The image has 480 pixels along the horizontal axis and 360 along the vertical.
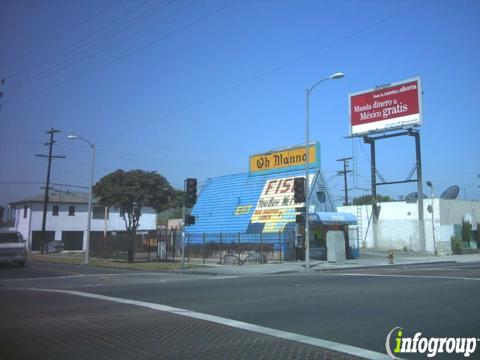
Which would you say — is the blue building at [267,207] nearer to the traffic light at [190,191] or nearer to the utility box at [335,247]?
the utility box at [335,247]

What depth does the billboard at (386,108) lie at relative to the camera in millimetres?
45094

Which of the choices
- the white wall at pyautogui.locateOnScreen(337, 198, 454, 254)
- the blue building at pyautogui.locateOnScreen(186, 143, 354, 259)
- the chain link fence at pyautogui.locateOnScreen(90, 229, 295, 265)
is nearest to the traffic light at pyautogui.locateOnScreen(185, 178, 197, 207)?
the chain link fence at pyautogui.locateOnScreen(90, 229, 295, 265)

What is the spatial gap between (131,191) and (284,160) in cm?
1320

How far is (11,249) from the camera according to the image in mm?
31750

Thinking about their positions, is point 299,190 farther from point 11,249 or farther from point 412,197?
point 412,197

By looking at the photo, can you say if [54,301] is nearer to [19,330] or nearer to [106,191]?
[19,330]

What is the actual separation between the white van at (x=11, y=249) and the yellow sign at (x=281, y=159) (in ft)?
65.3

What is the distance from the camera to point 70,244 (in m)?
67.5

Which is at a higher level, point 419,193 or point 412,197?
point 412,197

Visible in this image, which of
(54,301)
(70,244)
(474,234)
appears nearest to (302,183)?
(54,301)

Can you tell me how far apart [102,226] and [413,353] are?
66.5 metres

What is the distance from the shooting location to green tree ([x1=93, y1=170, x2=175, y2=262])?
114ft

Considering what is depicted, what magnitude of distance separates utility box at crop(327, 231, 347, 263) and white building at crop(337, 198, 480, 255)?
12.0 meters

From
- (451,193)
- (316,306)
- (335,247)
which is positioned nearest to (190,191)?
(335,247)
